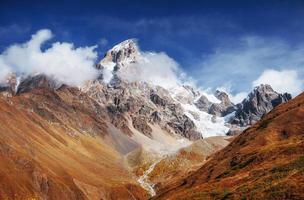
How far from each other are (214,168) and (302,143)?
48531mm

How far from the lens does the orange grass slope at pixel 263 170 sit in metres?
73.6

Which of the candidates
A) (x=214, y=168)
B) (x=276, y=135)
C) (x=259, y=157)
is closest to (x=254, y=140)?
(x=276, y=135)

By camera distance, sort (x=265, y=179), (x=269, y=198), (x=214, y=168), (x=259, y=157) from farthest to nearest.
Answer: (x=214, y=168) < (x=259, y=157) < (x=265, y=179) < (x=269, y=198)

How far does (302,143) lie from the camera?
417 ft

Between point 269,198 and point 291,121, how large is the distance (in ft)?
397

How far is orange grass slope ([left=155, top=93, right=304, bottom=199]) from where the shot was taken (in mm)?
73625

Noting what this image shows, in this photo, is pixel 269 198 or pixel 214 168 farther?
pixel 214 168

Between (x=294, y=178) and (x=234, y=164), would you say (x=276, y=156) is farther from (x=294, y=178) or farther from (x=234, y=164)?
(x=294, y=178)

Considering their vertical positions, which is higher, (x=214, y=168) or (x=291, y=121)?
→ (x=291, y=121)

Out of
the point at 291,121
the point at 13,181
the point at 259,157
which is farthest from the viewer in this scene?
the point at 13,181

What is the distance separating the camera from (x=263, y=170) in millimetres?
106562

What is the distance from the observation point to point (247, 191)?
8038 cm

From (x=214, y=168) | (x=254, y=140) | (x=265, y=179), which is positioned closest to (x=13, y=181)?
(x=214, y=168)

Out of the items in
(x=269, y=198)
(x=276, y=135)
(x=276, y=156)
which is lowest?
(x=269, y=198)
